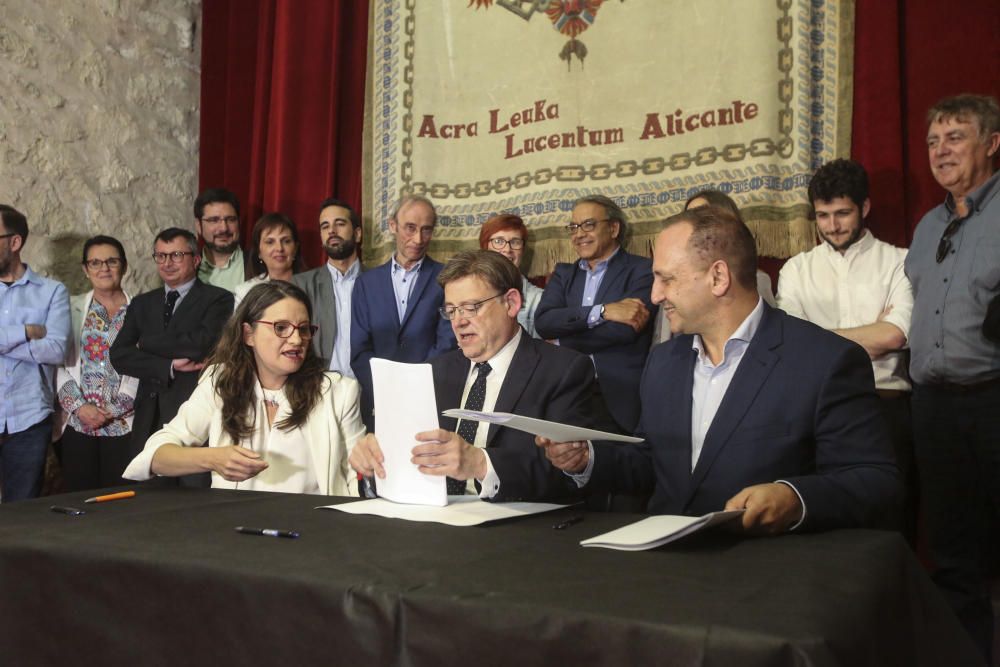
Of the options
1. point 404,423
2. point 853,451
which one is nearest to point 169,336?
point 404,423

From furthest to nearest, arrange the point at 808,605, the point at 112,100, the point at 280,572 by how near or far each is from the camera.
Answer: the point at 112,100
the point at 280,572
the point at 808,605

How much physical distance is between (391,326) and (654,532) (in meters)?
2.75

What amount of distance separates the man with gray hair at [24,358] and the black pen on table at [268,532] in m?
2.87

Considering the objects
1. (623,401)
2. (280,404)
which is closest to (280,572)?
(280,404)

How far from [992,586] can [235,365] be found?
2.84m

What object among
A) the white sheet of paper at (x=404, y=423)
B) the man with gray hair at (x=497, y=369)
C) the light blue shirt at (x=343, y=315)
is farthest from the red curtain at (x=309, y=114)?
the white sheet of paper at (x=404, y=423)

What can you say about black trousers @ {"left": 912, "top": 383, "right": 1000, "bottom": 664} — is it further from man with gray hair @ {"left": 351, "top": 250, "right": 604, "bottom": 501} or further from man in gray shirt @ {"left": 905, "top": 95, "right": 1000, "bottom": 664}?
man with gray hair @ {"left": 351, "top": 250, "right": 604, "bottom": 501}

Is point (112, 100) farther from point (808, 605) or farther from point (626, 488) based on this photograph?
point (808, 605)

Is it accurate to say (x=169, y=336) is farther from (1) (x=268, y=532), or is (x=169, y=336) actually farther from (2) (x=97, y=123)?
(1) (x=268, y=532)

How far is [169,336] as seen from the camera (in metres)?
3.96

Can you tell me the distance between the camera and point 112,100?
203 inches

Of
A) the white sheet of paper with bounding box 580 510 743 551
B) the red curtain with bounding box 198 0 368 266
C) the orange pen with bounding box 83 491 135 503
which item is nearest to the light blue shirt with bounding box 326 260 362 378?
the red curtain with bounding box 198 0 368 266

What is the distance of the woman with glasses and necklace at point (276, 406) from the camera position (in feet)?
7.94

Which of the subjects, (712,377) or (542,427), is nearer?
(542,427)
